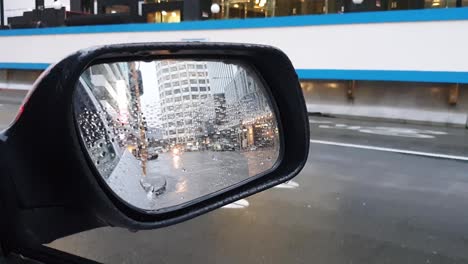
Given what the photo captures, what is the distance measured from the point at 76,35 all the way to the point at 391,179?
57.1 ft

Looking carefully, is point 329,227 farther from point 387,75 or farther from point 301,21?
point 301,21

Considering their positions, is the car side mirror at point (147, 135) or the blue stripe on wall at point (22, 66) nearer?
the car side mirror at point (147, 135)

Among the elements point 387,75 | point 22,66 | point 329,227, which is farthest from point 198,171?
point 22,66

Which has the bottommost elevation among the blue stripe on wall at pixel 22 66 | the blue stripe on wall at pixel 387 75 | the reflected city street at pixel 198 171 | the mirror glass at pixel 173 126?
the blue stripe on wall at pixel 22 66

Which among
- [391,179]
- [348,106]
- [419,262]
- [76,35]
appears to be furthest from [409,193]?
[76,35]

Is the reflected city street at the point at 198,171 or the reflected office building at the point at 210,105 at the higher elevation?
the reflected office building at the point at 210,105

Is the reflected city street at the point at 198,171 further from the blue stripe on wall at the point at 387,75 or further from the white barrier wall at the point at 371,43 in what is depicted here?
the blue stripe on wall at the point at 387,75

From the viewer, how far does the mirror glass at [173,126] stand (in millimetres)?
1366

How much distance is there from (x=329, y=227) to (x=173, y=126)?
118 inches

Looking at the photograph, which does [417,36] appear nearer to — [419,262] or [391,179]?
[391,179]

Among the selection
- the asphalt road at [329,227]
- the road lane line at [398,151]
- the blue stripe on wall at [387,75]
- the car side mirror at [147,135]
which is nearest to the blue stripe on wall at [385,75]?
the blue stripe on wall at [387,75]

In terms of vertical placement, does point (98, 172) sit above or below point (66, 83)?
below

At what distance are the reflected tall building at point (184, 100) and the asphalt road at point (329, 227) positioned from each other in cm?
207

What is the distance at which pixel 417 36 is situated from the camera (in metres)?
12.8
